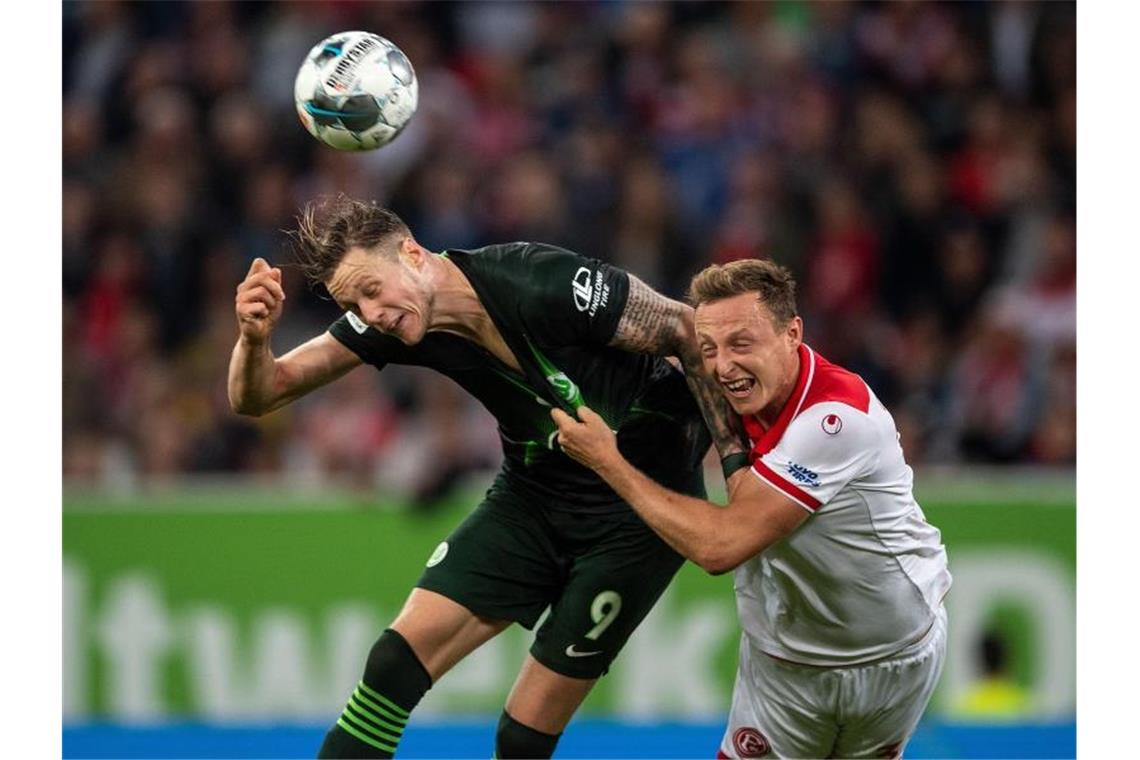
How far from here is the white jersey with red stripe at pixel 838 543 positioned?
4148mm

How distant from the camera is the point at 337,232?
4.50 meters

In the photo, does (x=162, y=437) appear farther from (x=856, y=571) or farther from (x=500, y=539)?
(x=856, y=571)

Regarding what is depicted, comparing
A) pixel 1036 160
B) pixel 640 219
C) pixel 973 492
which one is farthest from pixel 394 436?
pixel 1036 160

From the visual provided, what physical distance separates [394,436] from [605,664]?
4.34 metres

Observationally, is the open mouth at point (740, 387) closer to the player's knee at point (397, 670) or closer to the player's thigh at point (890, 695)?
the player's thigh at point (890, 695)

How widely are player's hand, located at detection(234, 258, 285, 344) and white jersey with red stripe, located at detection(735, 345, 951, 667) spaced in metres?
1.36

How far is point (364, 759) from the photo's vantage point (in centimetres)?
450

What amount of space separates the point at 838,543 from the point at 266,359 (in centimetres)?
172

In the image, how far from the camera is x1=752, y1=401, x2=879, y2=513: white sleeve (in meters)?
4.12

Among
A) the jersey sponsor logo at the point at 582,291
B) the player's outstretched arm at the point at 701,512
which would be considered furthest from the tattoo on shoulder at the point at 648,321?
the player's outstretched arm at the point at 701,512

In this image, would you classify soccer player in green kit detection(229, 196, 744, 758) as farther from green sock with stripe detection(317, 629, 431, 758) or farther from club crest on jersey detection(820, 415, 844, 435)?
club crest on jersey detection(820, 415, 844, 435)

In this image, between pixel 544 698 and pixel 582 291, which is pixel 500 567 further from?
pixel 582 291

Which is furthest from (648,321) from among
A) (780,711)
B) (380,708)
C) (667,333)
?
(380,708)

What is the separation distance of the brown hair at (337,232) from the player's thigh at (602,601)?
1075 millimetres
